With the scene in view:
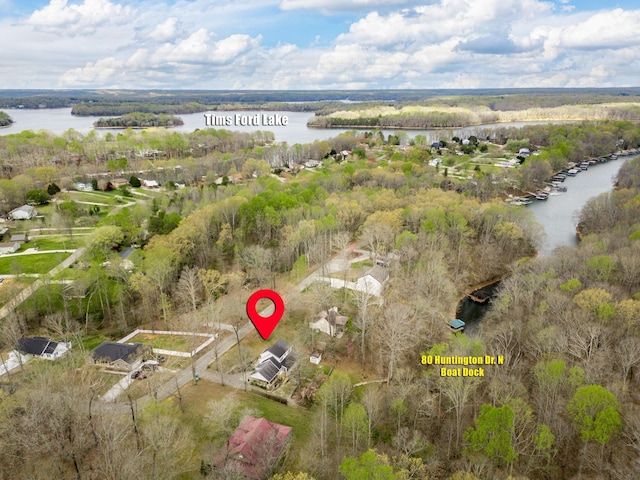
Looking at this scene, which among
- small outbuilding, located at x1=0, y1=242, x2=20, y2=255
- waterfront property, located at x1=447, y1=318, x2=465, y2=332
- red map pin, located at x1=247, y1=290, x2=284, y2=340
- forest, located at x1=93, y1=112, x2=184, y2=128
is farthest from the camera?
forest, located at x1=93, y1=112, x2=184, y2=128

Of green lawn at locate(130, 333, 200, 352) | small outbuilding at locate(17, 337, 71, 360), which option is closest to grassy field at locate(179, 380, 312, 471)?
green lawn at locate(130, 333, 200, 352)

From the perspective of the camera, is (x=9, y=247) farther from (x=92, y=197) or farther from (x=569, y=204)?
(x=569, y=204)

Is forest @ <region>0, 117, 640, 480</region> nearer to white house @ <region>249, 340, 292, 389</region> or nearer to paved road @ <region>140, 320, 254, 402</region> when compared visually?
paved road @ <region>140, 320, 254, 402</region>

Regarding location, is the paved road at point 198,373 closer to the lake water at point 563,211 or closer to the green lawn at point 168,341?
the green lawn at point 168,341

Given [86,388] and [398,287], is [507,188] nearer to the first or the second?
[398,287]

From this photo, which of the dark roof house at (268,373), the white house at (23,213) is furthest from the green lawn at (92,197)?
the dark roof house at (268,373)

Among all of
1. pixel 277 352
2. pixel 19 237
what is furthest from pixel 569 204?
pixel 19 237
